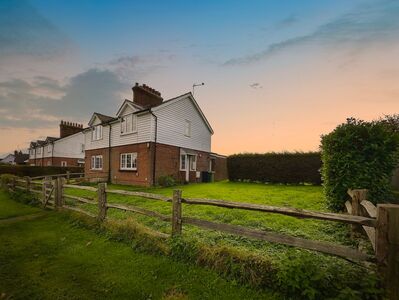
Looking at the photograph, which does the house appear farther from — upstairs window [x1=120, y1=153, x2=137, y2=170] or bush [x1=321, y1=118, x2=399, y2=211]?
bush [x1=321, y1=118, x2=399, y2=211]

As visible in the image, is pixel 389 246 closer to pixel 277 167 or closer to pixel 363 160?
pixel 363 160

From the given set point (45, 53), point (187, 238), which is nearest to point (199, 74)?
point (45, 53)

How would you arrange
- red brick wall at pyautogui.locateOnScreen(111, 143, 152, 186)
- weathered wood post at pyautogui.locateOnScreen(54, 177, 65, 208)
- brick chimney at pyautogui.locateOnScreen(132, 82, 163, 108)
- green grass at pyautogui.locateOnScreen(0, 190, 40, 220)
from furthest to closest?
brick chimney at pyautogui.locateOnScreen(132, 82, 163, 108) → red brick wall at pyautogui.locateOnScreen(111, 143, 152, 186) → weathered wood post at pyautogui.locateOnScreen(54, 177, 65, 208) → green grass at pyautogui.locateOnScreen(0, 190, 40, 220)

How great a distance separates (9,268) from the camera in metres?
5.25

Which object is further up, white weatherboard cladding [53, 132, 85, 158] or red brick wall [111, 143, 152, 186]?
white weatherboard cladding [53, 132, 85, 158]

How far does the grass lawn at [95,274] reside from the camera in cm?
413

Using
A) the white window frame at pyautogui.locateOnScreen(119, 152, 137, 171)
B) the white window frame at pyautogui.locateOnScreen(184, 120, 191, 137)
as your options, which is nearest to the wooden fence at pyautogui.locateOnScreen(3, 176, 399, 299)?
the white window frame at pyautogui.locateOnScreen(119, 152, 137, 171)

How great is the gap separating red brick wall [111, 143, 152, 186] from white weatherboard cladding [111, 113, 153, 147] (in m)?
0.47

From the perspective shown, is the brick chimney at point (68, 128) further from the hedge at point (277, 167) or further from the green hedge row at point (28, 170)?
the hedge at point (277, 167)

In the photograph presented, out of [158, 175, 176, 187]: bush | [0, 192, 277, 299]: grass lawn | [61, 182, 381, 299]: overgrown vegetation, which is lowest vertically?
[0, 192, 277, 299]: grass lawn

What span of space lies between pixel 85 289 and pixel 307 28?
12670 millimetres

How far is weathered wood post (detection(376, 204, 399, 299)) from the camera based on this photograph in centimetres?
315

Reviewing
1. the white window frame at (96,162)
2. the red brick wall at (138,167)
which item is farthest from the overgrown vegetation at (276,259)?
the white window frame at (96,162)

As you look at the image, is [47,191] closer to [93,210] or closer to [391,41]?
[93,210]
